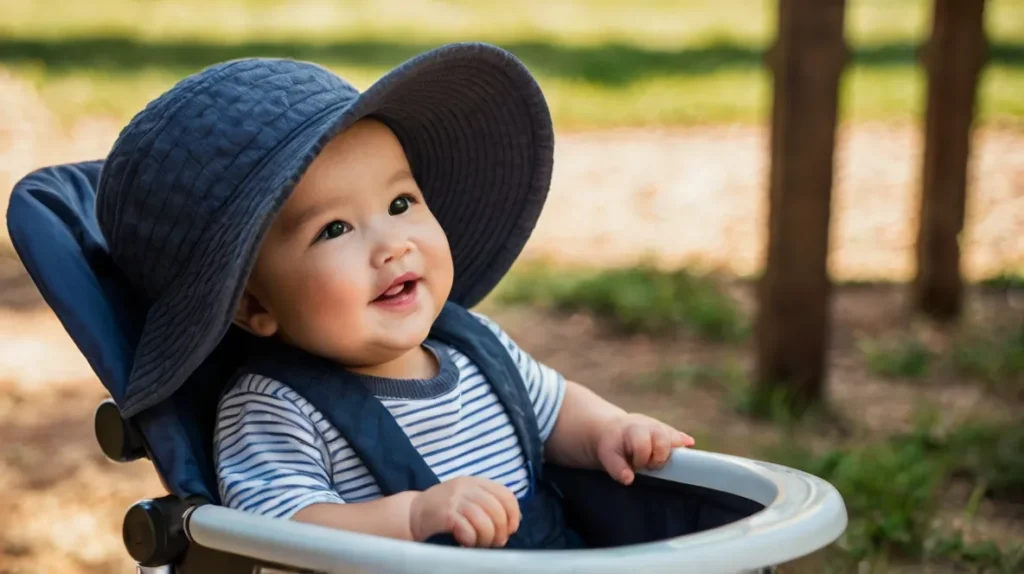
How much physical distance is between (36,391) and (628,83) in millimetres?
5300

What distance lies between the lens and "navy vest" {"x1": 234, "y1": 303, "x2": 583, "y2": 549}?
166 centimetres

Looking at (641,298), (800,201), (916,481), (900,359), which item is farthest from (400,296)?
(641,298)

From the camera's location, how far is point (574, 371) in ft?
13.4

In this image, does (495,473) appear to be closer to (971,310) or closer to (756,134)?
(971,310)

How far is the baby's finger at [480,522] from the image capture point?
1.44 metres

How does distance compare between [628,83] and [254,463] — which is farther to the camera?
[628,83]

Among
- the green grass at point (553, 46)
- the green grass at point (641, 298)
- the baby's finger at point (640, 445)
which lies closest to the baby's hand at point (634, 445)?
the baby's finger at point (640, 445)

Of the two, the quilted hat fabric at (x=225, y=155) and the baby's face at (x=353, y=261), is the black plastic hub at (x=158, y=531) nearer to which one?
the quilted hat fabric at (x=225, y=155)

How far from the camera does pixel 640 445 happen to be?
70.6 inches

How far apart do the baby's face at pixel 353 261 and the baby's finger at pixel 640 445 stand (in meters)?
0.33

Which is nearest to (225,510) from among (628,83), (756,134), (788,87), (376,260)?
(376,260)

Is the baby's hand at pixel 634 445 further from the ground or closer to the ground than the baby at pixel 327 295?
closer to the ground

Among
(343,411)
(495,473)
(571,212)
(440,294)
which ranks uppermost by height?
(440,294)

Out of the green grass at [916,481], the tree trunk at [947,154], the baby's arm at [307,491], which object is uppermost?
the baby's arm at [307,491]
